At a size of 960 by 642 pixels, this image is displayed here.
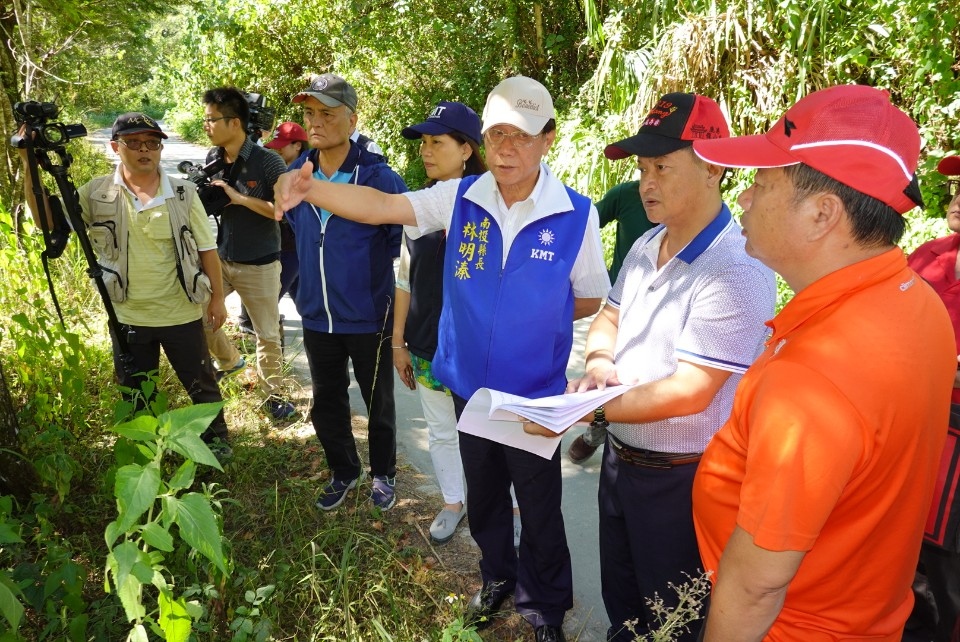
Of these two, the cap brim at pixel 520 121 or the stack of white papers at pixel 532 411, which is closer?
the stack of white papers at pixel 532 411

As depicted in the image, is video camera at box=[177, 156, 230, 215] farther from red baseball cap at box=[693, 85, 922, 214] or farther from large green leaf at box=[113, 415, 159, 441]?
red baseball cap at box=[693, 85, 922, 214]

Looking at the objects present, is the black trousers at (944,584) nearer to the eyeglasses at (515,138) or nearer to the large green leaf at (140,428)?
the eyeglasses at (515,138)

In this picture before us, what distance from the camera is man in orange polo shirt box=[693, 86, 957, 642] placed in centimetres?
106

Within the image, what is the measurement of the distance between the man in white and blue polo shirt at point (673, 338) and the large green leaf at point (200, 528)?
100 centimetres

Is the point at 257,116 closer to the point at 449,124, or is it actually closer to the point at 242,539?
the point at 449,124

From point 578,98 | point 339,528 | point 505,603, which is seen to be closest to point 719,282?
point 505,603

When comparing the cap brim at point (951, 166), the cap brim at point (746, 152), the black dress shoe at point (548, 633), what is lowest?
the black dress shoe at point (548, 633)

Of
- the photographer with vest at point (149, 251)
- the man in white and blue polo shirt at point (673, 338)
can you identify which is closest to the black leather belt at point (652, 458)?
the man in white and blue polo shirt at point (673, 338)

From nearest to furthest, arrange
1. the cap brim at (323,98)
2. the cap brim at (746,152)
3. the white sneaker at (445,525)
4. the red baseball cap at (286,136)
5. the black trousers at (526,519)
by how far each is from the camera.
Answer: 1. the cap brim at (746,152)
2. the black trousers at (526,519)
3. the cap brim at (323,98)
4. the white sneaker at (445,525)
5. the red baseball cap at (286,136)

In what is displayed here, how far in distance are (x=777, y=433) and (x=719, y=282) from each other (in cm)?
69

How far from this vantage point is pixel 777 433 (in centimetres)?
107

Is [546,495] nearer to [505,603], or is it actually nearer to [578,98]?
[505,603]

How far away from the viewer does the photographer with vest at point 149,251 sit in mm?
3223

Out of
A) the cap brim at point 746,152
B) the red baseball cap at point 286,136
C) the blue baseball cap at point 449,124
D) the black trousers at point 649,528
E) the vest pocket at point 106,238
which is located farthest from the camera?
the red baseball cap at point 286,136
